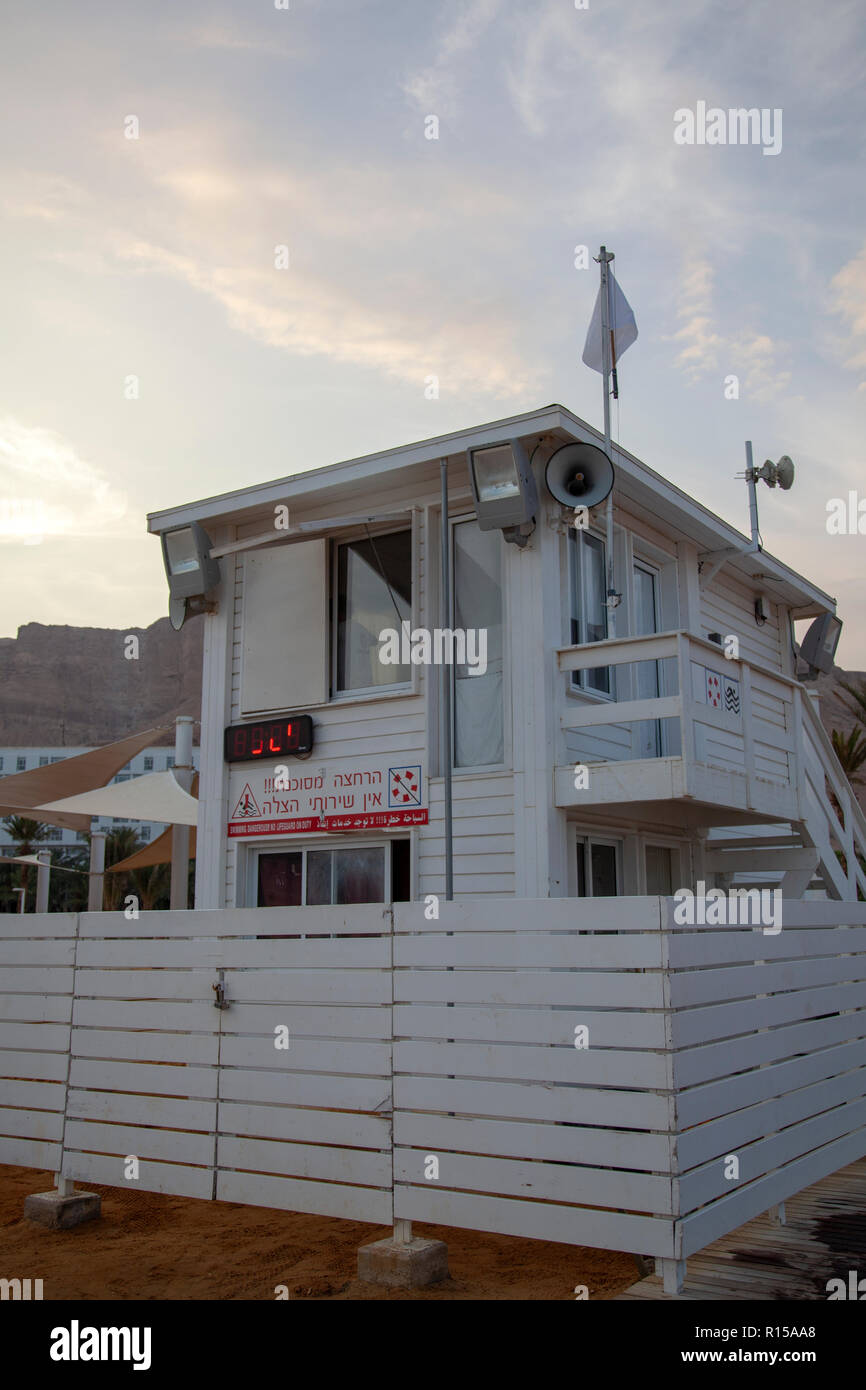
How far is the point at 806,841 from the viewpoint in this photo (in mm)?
10562

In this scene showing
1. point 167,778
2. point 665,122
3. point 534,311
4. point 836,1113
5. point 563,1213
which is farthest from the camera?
point 167,778

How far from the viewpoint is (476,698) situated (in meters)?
9.48

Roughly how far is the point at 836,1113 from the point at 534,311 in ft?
26.8

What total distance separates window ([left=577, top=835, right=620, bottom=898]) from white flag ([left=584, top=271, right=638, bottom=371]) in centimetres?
437

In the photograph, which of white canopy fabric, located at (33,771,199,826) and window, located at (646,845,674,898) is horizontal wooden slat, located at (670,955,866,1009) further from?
white canopy fabric, located at (33,771,199,826)

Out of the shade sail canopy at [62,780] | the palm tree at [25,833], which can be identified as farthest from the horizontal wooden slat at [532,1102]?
the palm tree at [25,833]

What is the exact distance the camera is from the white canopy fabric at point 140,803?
1322cm

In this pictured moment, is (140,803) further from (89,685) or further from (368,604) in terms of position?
(89,685)

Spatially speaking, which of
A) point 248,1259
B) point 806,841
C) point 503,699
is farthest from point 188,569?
point 248,1259

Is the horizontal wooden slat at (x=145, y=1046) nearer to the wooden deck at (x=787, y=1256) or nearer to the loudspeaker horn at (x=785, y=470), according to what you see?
A: the wooden deck at (x=787, y=1256)

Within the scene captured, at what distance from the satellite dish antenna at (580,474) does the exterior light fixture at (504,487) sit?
191 mm

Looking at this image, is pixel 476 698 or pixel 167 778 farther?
pixel 167 778

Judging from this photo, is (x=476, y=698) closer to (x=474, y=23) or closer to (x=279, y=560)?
(x=279, y=560)
